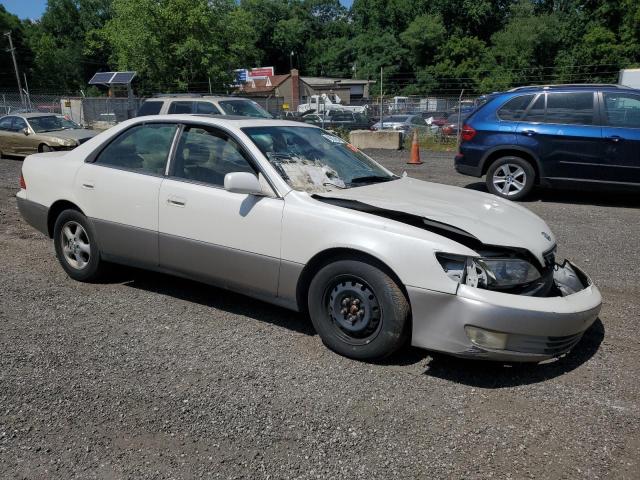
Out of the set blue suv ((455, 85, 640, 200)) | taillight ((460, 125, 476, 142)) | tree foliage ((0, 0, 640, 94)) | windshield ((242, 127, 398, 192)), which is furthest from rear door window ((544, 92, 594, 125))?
tree foliage ((0, 0, 640, 94))

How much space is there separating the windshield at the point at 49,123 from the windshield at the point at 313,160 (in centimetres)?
1270

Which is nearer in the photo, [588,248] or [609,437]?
[609,437]

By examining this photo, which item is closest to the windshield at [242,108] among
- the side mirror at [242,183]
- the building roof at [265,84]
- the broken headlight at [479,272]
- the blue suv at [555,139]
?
the blue suv at [555,139]

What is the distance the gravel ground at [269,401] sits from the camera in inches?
105

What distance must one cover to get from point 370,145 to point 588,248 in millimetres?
12639

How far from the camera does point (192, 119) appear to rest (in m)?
4.57

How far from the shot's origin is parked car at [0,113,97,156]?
562 inches

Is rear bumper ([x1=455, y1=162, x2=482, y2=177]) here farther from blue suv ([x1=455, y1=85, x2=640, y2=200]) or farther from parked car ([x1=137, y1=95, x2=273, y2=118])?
parked car ([x1=137, y1=95, x2=273, y2=118])

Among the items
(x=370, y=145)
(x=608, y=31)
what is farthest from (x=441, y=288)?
(x=608, y=31)

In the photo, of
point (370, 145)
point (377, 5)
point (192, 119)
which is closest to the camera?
point (192, 119)

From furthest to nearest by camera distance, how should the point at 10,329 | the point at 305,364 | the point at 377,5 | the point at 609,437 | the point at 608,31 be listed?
the point at 377,5 < the point at 608,31 < the point at 10,329 < the point at 305,364 < the point at 609,437

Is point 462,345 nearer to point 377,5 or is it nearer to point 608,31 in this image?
point 608,31

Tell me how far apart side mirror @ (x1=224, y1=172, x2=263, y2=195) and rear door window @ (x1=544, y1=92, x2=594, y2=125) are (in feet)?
20.6

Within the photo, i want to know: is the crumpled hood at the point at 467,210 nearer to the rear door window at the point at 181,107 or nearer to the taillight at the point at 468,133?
the taillight at the point at 468,133
